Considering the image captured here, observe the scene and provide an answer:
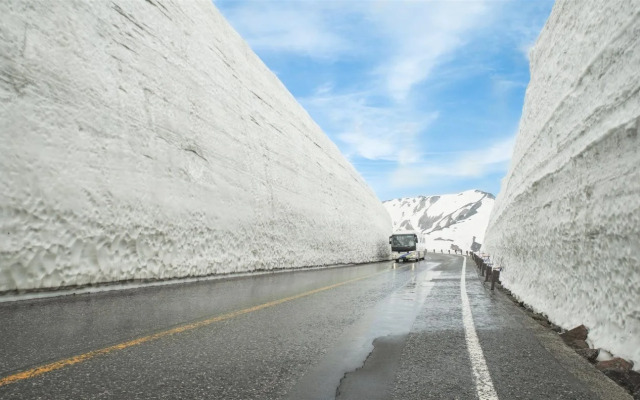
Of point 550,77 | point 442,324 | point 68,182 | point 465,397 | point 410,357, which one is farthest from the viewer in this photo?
point 550,77

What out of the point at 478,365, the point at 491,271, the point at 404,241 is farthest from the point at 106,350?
the point at 404,241

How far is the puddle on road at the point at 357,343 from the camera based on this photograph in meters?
3.00

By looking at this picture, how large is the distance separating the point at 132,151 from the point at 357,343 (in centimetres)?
906

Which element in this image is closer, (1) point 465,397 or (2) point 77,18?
(1) point 465,397

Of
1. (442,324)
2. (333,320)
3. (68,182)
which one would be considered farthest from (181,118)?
(442,324)

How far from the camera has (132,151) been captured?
1100 cm

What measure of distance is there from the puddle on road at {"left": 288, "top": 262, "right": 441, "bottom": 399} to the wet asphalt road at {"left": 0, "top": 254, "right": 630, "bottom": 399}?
0.02 m

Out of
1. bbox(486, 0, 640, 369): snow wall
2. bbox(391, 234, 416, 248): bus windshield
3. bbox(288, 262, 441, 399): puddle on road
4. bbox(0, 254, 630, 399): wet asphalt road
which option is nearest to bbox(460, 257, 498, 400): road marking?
bbox(0, 254, 630, 399): wet asphalt road

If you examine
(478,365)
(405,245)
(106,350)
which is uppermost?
(405,245)

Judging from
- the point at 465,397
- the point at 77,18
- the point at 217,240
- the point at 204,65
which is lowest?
the point at 465,397

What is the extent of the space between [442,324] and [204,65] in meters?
15.3

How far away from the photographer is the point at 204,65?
1725 centimetres

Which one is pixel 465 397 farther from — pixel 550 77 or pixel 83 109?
pixel 550 77

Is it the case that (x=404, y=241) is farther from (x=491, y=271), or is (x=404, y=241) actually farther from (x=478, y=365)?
(x=478, y=365)
